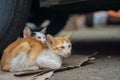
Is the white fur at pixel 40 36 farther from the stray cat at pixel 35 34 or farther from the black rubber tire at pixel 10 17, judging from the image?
the black rubber tire at pixel 10 17

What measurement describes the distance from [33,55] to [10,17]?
415 mm

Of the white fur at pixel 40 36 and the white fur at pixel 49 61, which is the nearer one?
the white fur at pixel 49 61

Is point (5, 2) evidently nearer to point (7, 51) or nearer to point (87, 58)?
point (7, 51)

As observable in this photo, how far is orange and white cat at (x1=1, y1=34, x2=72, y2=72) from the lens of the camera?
3514mm

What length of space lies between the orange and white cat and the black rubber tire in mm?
137

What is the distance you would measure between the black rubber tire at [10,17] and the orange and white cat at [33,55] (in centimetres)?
14

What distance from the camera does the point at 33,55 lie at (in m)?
3.54

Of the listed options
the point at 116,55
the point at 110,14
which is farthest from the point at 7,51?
the point at 110,14

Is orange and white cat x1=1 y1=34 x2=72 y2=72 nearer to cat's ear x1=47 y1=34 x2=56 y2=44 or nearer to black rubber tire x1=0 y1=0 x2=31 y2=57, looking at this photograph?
cat's ear x1=47 y1=34 x2=56 y2=44

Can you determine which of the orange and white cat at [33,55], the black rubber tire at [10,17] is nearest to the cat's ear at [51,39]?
the orange and white cat at [33,55]

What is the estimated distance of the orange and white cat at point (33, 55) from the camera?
3.51 metres

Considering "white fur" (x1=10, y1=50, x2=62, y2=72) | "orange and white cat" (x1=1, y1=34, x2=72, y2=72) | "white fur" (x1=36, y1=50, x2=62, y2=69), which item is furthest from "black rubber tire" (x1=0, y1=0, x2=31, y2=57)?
"white fur" (x1=36, y1=50, x2=62, y2=69)

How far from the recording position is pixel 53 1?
3811mm

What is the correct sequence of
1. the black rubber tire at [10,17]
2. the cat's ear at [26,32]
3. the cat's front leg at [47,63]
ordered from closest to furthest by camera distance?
the cat's front leg at [47,63] → the black rubber tire at [10,17] → the cat's ear at [26,32]
